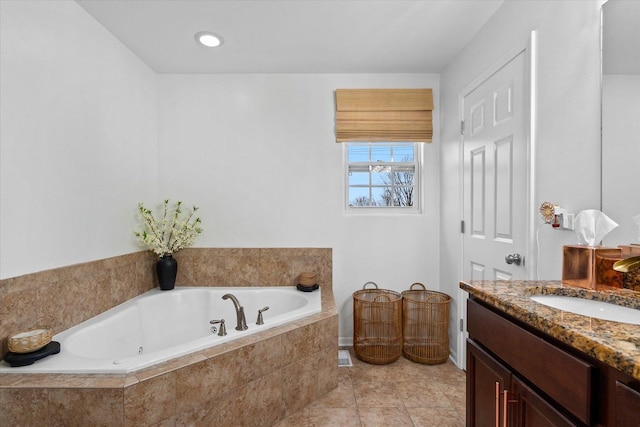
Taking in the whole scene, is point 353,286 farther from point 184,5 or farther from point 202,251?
point 184,5

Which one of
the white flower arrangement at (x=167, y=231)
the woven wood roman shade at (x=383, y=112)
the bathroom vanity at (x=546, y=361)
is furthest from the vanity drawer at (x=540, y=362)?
the white flower arrangement at (x=167, y=231)

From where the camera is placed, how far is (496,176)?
75.5 inches

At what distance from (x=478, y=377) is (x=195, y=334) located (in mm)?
2038

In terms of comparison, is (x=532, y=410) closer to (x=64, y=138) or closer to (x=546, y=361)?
(x=546, y=361)

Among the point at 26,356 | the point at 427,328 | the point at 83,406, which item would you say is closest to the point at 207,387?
the point at 83,406

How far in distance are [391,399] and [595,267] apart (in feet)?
4.70

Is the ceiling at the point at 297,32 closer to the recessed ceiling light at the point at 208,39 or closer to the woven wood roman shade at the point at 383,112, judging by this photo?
the recessed ceiling light at the point at 208,39

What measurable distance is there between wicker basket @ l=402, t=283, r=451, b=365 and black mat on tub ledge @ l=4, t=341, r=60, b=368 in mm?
2245

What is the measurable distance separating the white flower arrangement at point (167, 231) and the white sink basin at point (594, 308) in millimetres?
2387

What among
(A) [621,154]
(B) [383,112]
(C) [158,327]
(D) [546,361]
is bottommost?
(C) [158,327]

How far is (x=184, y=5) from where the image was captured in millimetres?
1854

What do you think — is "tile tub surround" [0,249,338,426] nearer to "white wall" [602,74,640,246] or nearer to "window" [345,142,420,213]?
"window" [345,142,420,213]

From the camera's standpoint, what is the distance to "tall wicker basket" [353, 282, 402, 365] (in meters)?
2.44

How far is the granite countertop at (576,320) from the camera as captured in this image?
61cm
